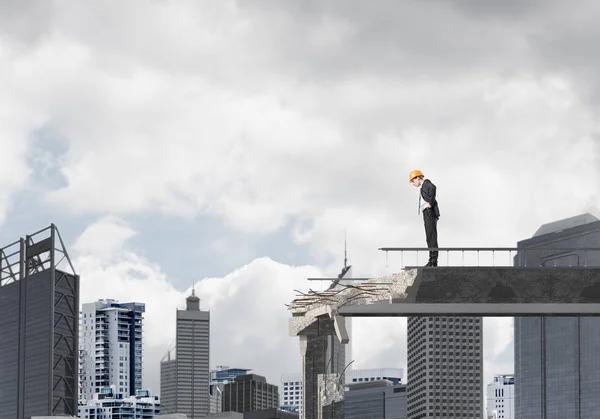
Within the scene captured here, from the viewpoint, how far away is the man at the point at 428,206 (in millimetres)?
30703

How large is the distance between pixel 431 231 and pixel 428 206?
0.82 metres

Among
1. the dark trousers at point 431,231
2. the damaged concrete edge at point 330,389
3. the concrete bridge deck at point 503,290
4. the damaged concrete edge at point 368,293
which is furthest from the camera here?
the damaged concrete edge at point 330,389

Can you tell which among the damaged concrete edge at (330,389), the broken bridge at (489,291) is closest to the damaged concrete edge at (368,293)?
the broken bridge at (489,291)

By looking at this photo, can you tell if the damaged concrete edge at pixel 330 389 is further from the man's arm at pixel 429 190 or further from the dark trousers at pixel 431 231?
the man's arm at pixel 429 190

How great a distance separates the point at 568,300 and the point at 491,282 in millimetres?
1987

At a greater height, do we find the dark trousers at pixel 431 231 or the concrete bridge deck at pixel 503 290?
the dark trousers at pixel 431 231

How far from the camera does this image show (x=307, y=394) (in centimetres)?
3584

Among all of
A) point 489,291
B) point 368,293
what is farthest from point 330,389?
point 489,291

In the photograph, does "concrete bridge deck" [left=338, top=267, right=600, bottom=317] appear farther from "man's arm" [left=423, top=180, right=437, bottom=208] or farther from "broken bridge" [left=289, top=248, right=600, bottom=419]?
"man's arm" [left=423, top=180, right=437, bottom=208]

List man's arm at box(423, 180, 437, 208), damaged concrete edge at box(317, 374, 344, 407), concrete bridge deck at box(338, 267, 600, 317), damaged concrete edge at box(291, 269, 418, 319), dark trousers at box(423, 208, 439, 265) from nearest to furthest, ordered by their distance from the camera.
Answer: man's arm at box(423, 180, 437, 208), dark trousers at box(423, 208, 439, 265), concrete bridge deck at box(338, 267, 600, 317), damaged concrete edge at box(291, 269, 418, 319), damaged concrete edge at box(317, 374, 344, 407)

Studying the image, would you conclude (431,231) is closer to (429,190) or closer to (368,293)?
(429,190)

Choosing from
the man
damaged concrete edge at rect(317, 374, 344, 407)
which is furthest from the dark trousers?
damaged concrete edge at rect(317, 374, 344, 407)

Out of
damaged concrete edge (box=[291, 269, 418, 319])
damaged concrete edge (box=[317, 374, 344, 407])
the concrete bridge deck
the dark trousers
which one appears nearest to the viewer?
the dark trousers

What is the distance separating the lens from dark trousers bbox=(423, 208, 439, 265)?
1224 inches
